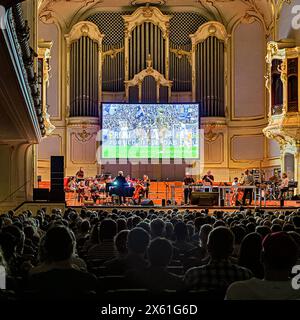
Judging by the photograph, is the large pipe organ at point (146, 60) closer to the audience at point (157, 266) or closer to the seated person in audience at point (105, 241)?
the seated person in audience at point (105, 241)

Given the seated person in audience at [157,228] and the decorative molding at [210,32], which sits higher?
the decorative molding at [210,32]

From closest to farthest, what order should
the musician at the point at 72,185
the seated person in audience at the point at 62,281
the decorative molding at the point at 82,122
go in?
the seated person in audience at the point at 62,281 < the musician at the point at 72,185 < the decorative molding at the point at 82,122

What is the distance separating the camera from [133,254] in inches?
190

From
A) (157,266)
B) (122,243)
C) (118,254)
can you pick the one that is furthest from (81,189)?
(157,266)

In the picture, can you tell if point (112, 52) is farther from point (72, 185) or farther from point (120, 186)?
point (120, 186)

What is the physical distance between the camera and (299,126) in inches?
774

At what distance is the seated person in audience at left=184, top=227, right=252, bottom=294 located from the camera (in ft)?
13.7

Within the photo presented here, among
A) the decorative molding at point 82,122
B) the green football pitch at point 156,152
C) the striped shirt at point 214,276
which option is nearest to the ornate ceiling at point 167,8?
the decorative molding at point 82,122

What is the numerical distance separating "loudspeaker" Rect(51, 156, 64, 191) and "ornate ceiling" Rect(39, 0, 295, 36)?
978 cm

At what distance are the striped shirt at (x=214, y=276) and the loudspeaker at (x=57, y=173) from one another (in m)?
12.5

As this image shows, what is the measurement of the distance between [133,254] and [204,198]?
13.2 metres

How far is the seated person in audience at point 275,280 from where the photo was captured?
3154mm

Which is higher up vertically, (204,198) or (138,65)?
(138,65)

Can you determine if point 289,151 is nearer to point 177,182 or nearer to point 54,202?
point 177,182
